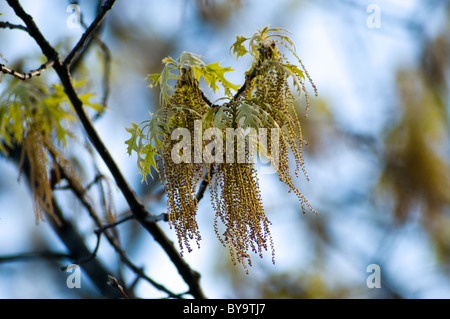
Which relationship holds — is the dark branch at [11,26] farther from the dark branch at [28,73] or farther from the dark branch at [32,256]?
the dark branch at [32,256]

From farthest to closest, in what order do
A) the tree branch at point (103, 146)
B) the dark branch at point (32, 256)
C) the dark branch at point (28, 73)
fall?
1. the dark branch at point (32, 256)
2. the tree branch at point (103, 146)
3. the dark branch at point (28, 73)

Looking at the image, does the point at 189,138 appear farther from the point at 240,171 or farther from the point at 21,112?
the point at 21,112

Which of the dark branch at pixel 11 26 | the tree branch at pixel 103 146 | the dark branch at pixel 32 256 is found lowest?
the dark branch at pixel 32 256

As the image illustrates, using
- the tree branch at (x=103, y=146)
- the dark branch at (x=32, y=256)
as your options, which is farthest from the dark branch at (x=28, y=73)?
the dark branch at (x=32, y=256)

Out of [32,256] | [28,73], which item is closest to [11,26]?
[28,73]

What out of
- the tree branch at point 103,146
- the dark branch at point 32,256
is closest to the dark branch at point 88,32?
the tree branch at point 103,146

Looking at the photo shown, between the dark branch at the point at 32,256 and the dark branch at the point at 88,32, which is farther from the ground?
the dark branch at the point at 88,32

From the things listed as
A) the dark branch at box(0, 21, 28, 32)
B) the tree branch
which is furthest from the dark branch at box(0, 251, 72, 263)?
the dark branch at box(0, 21, 28, 32)

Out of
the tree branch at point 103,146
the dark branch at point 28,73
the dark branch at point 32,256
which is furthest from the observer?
the dark branch at point 32,256

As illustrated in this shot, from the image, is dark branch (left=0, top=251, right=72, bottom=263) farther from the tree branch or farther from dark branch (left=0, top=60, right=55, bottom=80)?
dark branch (left=0, top=60, right=55, bottom=80)

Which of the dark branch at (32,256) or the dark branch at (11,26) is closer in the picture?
the dark branch at (11,26)

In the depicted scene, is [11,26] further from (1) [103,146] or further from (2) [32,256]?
(2) [32,256]

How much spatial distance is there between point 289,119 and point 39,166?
1.19 meters
